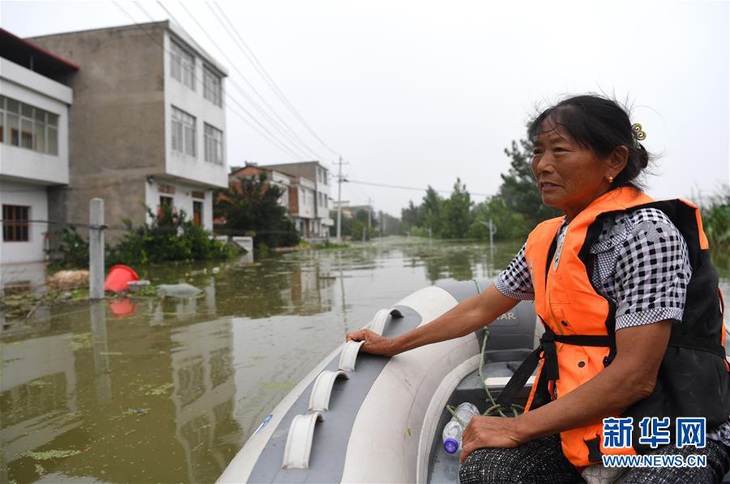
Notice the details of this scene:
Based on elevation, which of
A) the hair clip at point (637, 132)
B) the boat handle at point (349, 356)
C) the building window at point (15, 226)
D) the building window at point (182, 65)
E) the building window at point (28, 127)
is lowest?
the boat handle at point (349, 356)

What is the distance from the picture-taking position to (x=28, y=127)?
1409 cm

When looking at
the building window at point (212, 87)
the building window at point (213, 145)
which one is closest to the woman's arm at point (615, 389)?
the building window at point (213, 145)

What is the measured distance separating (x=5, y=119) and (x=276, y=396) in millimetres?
14102

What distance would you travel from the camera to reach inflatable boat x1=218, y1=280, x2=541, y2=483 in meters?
1.18

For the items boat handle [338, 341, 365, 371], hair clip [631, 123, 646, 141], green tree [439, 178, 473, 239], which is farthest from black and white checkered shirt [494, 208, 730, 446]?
green tree [439, 178, 473, 239]

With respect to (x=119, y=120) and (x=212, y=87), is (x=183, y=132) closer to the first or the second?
(x=119, y=120)

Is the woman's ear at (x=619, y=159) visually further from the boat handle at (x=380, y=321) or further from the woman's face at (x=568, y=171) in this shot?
the boat handle at (x=380, y=321)

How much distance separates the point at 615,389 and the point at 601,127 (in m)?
0.63

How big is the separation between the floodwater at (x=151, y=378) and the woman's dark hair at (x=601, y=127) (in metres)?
2.10

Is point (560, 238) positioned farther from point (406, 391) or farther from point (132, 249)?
point (132, 249)

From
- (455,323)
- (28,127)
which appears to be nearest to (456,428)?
(455,323)

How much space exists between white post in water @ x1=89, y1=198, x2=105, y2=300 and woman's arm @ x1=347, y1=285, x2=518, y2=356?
622 centimetres

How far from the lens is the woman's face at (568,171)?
1.24m

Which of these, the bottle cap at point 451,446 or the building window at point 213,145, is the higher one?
the building window at point 213,145
